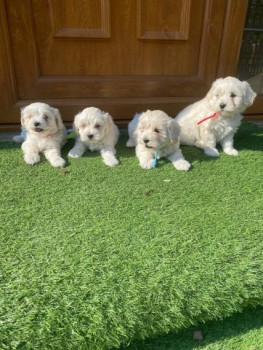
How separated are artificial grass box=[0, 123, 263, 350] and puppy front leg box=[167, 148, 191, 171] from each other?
120mm

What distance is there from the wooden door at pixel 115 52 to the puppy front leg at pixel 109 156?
2.48 feet

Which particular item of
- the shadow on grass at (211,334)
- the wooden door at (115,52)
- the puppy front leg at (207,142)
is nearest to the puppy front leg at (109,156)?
the wooden door at (115,52)

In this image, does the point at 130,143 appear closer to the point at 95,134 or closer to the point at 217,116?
the point at 95,134

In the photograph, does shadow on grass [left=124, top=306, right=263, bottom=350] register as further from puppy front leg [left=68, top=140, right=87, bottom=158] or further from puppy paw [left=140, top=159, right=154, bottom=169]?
puppy front leg [left=68, top=140, right=87, bottom=158]

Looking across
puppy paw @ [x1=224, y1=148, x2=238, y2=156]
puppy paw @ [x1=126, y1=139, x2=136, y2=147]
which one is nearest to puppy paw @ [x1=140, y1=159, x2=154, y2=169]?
puppy paw @ [x1=126, y1=139, x2=136, y2=147]

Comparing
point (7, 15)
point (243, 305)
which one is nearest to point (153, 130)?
point (243, 305)

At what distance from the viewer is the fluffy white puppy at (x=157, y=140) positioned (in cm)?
276

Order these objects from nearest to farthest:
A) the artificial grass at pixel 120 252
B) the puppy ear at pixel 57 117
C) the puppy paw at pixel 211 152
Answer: the artificial grass at pixel 120 252 → the puppy ear at pixel 57 117 → the puppy paw at pixel 211 152

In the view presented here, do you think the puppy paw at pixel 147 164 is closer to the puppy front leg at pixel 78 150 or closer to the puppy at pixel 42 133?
the puppy front leg at pixel 78 150

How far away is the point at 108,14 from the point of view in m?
3.17

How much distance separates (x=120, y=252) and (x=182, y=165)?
4.34 ft

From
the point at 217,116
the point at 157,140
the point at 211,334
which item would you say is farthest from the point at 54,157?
the point at 211,334

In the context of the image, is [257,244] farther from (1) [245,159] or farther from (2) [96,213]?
(1) [245,159]

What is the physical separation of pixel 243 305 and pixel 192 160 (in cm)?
168
